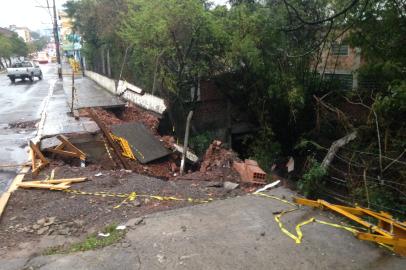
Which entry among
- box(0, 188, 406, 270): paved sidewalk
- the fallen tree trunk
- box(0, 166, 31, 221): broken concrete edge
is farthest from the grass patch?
the fallen tree trunk

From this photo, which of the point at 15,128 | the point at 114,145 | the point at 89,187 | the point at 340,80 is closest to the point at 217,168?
the point at 89,187

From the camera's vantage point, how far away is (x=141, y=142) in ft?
Answer: 36.6

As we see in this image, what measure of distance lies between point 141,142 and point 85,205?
4.66 meters

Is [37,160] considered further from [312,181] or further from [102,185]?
[312,181]

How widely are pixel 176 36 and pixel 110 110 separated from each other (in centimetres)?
444

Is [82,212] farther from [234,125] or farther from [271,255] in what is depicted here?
[234,125]

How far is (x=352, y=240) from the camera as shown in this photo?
204 inches

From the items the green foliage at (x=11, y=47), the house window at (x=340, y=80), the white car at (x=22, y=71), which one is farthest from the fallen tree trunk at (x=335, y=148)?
the green foliage at (x=11, y=47)

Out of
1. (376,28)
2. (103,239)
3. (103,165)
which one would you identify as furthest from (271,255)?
(376,28)

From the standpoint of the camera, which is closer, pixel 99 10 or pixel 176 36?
pixel 176 36

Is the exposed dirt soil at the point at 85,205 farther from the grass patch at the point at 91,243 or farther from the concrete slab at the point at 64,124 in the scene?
the concrete slab at the point at 64,124

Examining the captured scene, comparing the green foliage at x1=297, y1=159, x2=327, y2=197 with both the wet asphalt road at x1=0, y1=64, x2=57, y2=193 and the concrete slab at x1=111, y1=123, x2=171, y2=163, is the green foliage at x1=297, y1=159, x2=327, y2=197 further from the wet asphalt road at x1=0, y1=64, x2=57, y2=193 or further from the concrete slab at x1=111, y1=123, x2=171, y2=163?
the wet asphalt road at x1=0, y1=64, x2=57, y2=193

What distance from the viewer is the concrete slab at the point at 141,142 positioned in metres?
10.7

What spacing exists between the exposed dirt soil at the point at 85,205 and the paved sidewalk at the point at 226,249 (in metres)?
0.70
